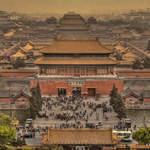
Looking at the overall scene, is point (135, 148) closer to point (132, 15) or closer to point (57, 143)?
point (57, 143)

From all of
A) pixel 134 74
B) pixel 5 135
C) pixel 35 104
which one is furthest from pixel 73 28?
pixel 5 135

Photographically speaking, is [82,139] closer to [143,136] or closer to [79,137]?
[79,137]

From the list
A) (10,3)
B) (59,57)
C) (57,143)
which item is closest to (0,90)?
(59,57)

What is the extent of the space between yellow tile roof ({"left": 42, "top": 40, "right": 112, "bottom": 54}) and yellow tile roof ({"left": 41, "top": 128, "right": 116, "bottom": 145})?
57.8 ft

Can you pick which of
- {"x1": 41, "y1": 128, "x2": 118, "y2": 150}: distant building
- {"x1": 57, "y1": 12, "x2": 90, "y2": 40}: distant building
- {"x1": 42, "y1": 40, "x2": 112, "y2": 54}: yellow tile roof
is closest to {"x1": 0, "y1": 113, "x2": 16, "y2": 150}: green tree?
{"x1": 41, "y1": 128, "x2": 118, "y2": 150}: distant building

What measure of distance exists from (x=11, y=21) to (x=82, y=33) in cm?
1851

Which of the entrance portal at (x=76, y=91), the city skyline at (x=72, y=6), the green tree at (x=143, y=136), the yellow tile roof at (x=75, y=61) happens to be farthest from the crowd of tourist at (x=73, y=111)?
the city skyline at (x=72, y=6)

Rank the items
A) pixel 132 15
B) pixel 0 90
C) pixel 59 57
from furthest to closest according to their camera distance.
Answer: pixel 132 15
pixel 59 57
pixel 0 90

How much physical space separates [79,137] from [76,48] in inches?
740

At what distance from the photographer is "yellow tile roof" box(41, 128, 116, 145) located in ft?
63.9

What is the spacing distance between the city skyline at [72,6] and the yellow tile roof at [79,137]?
146 feet

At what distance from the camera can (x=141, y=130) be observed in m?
20.8

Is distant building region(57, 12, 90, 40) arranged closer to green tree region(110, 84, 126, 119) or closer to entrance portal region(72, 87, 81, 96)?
entrance portal region(72, 87, 81, 96)

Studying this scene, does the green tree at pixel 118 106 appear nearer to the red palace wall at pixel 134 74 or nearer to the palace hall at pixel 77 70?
the palace hall at pixel 77 70
